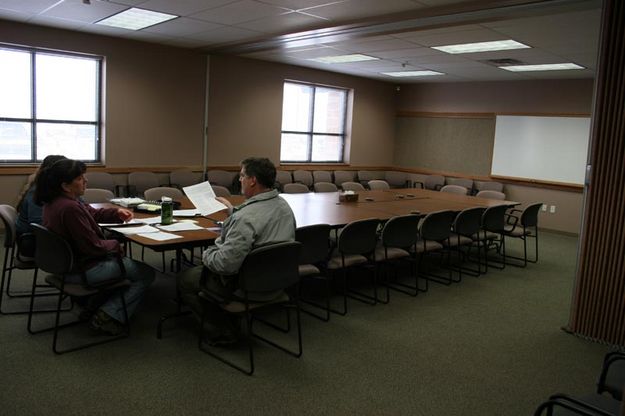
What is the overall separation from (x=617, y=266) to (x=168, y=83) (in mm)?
6504

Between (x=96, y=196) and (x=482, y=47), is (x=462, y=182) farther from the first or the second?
(x=96, y=196)

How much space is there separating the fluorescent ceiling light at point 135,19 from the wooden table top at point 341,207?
2.15 meters

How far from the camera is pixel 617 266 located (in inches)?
146

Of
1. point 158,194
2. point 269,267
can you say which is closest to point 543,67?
point 158,194

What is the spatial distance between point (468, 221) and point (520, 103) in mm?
4751

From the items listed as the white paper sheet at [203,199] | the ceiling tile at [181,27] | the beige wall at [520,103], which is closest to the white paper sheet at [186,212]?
the white paper sheet at [203,199]

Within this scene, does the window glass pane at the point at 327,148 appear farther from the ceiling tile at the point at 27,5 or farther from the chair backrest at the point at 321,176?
the ceiling tile at the point at 27,5

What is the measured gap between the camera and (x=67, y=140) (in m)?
7.08

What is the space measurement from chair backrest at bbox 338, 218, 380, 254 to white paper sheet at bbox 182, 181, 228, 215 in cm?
114

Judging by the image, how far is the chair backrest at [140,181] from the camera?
24.4ft

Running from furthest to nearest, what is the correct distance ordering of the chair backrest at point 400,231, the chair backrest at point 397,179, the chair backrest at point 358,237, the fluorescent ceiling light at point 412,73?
the chair backrest at point 397,179 → the fluorescent ceiling light at point 412,73 → the chair backrest at point 400,231 → the chair backrest at point 358,237

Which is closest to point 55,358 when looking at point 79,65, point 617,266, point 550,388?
point 550,388

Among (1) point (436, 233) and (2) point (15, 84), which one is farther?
(2) point (15, 84)

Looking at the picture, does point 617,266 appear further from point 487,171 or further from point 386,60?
point 487,171
